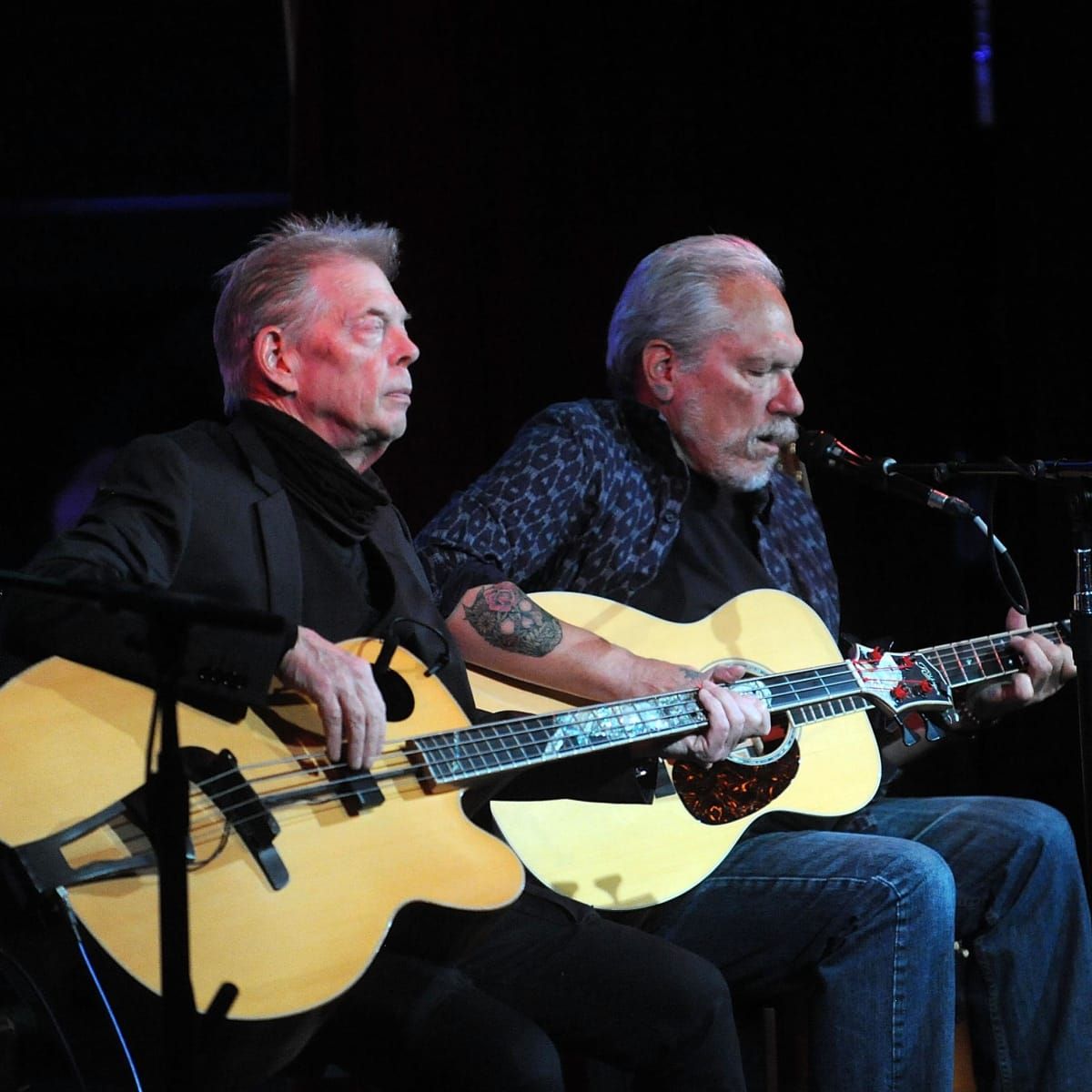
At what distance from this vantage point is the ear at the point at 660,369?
333 cm

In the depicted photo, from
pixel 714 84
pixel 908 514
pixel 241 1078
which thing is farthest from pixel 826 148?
pixel 241 1078

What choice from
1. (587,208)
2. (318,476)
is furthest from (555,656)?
(587,208)

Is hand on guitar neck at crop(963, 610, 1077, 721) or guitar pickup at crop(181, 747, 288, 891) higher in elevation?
guitar pickup at crop(181, 747, 288, 891)

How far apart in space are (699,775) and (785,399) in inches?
40.7

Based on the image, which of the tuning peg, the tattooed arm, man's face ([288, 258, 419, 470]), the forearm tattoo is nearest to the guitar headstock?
the tuning peg

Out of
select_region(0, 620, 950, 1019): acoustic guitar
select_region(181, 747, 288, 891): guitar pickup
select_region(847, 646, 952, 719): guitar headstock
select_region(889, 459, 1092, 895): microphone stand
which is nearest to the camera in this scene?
select_region(0, 620, 950, 1019): acoustic guitar

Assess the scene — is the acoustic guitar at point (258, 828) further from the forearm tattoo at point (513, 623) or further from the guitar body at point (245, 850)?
the forearm tattoo at point (513, 623)

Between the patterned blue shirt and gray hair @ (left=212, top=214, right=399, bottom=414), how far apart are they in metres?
0.55

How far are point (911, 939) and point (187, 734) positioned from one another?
142cm

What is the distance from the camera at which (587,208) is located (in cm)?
405

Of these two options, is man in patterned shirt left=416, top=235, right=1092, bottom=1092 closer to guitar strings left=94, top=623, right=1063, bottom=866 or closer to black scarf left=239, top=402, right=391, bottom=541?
guitar strings left=94, top=623, right=1063, bottom=866

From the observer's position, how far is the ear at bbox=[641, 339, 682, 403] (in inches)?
131

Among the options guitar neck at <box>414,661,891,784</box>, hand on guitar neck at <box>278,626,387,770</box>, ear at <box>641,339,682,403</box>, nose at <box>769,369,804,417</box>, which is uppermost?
ear at <box>641,339,682,403</box>

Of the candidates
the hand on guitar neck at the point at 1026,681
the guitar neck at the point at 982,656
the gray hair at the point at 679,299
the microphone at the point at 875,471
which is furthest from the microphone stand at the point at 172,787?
the hand on guitar neck at the point at 1026,681
